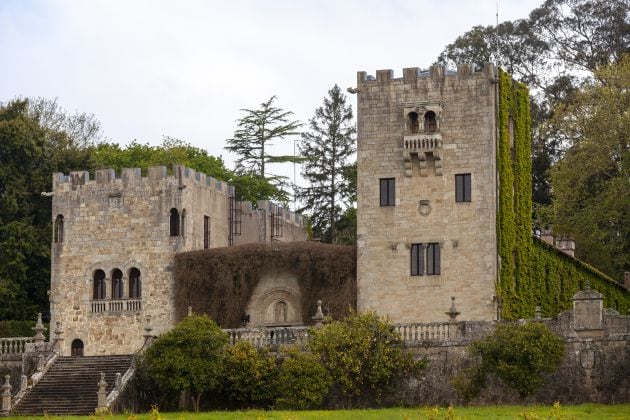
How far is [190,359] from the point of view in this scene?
48906mm

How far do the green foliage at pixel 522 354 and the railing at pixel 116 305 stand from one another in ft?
55.9

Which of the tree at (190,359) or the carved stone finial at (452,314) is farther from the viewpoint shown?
the carved stone finial at (452,314)

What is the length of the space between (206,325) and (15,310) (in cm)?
1934

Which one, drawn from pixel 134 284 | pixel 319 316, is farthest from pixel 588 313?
pixel 134 284

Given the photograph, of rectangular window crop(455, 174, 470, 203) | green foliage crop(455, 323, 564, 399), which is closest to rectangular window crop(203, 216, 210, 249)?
rectangular window crop(455, 174, 470, 203)

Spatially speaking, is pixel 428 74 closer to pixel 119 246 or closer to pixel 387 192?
pixel 387 192

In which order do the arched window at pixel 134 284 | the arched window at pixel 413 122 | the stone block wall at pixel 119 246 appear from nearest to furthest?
the arched window at pixel 413 122, the stone block wall at pixel 119 246, the arched window at pixel 134 284

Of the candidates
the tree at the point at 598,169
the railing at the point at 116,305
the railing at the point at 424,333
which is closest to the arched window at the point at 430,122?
the railing at the point at 424,333

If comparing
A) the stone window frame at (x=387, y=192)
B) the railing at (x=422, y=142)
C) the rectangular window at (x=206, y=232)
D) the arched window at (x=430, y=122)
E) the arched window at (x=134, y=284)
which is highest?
the arched window at (x=430, y=122)

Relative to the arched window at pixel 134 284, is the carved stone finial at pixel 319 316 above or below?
below

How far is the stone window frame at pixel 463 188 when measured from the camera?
182 ft

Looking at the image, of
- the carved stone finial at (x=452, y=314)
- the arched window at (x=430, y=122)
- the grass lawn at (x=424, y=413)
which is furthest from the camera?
the arched window at (x=430, y=122)

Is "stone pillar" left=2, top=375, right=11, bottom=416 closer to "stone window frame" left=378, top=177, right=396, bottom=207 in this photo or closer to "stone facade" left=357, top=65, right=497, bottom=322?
"stone facade" left=357, top=65, right=497, bottom=322

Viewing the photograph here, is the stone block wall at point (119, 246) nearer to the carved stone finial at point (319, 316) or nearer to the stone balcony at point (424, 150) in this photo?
the carved stone finial at point (319, 316)
